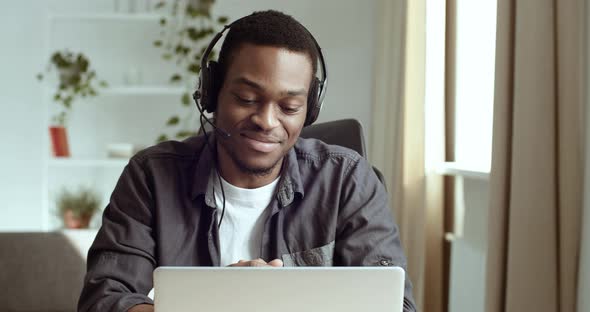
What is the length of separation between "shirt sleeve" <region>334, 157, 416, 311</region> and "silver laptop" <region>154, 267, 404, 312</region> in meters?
0.37

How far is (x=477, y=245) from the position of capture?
2.61 metres

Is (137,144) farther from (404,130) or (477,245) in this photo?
(477,245)

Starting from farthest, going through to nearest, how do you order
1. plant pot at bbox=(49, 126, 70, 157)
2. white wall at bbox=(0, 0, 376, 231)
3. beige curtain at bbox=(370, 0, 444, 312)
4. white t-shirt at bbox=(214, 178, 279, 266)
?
white wall at bbox=(0, 0, 376, 231) → plant pot at bbox=(49, 126, 70, 157) → beige curtain at bbox=(370, 0, 444, 312) → white t-shirt at bbox=(214, 178, 279, 266)

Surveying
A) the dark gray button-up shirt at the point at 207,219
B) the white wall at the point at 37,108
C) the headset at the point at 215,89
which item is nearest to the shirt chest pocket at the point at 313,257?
the dark gray button-up shirt at the point at 207,219

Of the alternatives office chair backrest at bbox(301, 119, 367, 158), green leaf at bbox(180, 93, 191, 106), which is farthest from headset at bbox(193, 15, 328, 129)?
green leaf at bbox(180, 93, 191, 106)

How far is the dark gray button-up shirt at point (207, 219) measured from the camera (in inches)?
50.9

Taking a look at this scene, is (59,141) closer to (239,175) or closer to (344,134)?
(344,134)

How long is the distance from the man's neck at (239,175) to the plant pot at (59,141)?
338 centimetres

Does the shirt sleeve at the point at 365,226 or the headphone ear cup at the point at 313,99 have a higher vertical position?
the headphone ear cup at the point at 313,99

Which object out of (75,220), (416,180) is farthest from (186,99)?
(416,180)

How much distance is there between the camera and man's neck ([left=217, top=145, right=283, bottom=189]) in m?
1.40

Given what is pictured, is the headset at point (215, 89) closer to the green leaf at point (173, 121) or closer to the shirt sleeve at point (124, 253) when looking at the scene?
the shirt sleeve at point (124, 253)

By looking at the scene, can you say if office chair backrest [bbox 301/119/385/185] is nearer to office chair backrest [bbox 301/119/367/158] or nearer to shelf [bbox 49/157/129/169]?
office chair backrest [bbox 301/119/367/158]

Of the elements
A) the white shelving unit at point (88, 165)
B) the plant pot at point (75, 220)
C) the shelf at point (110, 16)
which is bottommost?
the plant pot at point (75, 220)
